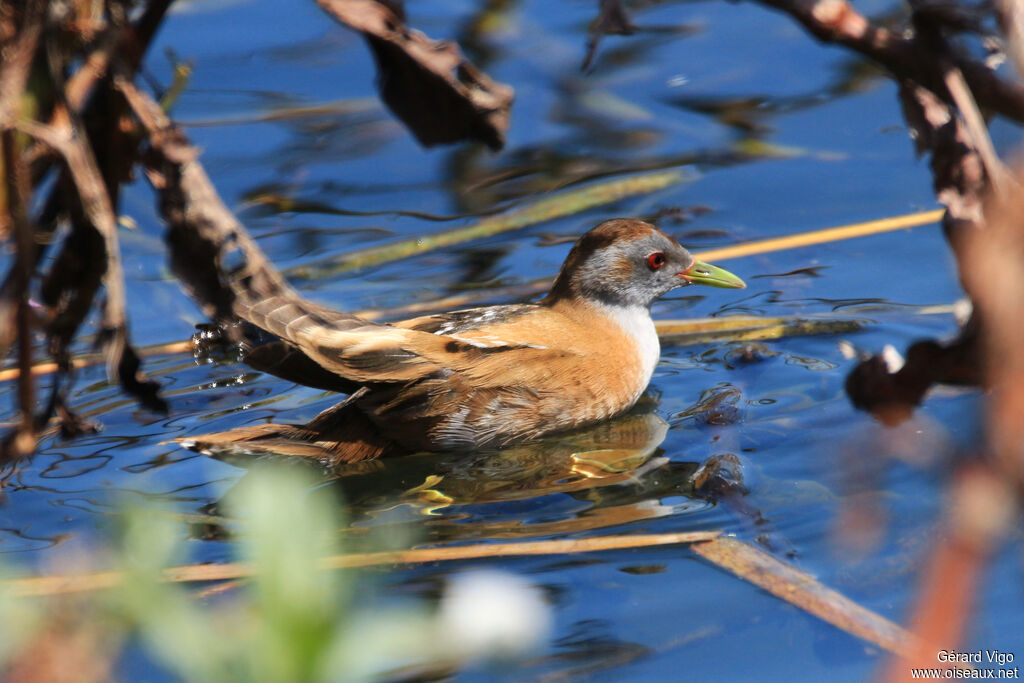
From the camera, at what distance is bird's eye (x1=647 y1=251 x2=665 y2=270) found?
5395 millimetres

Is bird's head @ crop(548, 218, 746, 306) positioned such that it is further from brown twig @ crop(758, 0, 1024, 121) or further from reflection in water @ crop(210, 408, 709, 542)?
brown twig @ crop(758, 0, 1024, 121)

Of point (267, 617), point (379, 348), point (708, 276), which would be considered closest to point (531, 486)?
point (379, 348)

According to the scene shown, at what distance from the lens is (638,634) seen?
131 inches

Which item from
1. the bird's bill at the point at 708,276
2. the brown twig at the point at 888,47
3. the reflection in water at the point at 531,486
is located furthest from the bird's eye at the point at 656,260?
the brown twig at the point at 888,47

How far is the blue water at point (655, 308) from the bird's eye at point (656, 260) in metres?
0.43

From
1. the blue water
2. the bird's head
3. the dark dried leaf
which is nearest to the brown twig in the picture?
the blue water

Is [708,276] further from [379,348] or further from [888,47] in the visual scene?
[888,47]

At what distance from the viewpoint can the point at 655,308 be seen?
6.02 meters

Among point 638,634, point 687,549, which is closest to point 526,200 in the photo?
point 687,549

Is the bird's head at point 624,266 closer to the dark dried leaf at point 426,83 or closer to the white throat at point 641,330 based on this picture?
the white throat at point 641,330

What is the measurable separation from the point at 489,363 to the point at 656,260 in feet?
3.72

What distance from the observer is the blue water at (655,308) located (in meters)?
3.42

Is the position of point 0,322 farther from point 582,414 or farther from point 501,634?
point 582,414

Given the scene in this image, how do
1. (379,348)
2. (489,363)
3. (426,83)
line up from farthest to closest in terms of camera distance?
1. (489,363)
2. (379,348)
3. (426,83)
